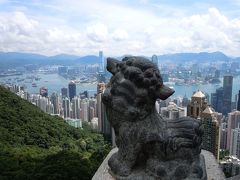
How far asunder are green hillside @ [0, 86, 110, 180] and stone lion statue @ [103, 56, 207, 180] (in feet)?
12.2

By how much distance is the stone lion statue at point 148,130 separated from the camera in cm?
312

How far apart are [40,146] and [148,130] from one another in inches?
509

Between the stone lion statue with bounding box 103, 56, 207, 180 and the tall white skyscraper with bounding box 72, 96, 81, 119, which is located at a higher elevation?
the stone lion statue with bounding box 103, 56, 207, 180

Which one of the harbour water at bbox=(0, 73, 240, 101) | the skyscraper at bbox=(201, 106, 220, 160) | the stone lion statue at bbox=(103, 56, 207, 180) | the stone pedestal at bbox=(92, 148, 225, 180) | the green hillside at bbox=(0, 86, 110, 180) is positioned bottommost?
the harbour water at bbox=(0, 73, 240, 101)

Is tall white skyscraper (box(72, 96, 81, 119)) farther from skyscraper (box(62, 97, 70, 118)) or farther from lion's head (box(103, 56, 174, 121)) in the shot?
lion's head (box(103, 56, 174, 121))

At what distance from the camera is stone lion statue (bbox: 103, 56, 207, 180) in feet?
10.2

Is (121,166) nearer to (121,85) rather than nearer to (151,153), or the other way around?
(151,153)

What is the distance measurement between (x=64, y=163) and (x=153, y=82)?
4.70 meters

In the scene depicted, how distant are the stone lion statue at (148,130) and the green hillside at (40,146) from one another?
12.2 feet

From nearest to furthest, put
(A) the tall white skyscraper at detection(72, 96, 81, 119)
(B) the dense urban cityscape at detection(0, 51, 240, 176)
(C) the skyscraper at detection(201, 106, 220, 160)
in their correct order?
(C) the skyscraper at detection(201, 106, 220, 160), (B) the dense urban cityscape at detection(0, 51, 240, 176), (A) the tall white skyscraper at detection(72, 96, 81, 119)

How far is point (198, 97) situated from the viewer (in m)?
10.7

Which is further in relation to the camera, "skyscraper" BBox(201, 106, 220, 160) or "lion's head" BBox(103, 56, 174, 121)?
"skyscraper" BBox(201, 106, 220, 160)

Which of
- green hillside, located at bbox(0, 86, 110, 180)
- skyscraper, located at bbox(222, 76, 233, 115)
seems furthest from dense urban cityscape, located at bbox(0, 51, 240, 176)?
green hillside, located at bbox(0, 86, 110, 180)

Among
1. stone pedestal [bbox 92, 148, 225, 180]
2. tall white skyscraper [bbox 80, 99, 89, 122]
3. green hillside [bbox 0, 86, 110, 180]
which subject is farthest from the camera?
tall white skyscraper [bbox 80, 99, 89, 122]
